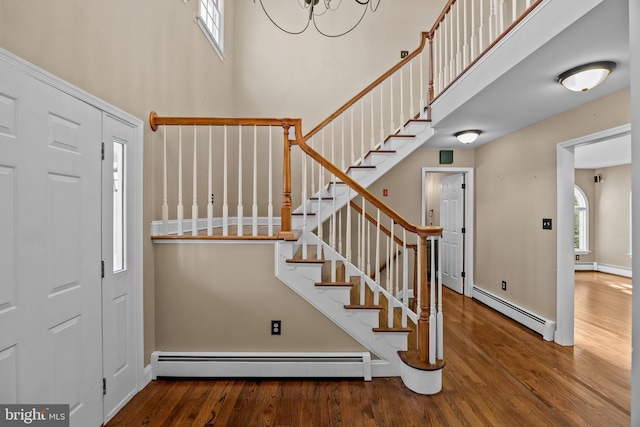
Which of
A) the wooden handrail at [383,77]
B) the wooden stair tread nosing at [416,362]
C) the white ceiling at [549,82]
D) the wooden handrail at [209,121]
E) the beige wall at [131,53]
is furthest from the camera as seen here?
the wooden handrail at [383,77]

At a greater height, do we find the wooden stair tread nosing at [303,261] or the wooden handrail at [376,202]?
the wooden handrail at [376,202]

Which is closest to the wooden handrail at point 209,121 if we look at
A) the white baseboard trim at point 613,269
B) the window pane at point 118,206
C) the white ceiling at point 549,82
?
the window pane at point 118,206

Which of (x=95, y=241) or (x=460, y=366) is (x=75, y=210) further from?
(x=460, y=366)

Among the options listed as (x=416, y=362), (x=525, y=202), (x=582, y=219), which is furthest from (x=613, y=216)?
(x=416, y=362)

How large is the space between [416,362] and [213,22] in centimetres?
457

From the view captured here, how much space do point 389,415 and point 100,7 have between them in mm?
3273

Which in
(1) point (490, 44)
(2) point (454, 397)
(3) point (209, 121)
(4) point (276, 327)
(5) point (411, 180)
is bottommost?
(2) point (454, 397)

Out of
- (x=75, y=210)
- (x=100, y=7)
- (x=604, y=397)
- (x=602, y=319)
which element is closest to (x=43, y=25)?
(x=100, y=7)

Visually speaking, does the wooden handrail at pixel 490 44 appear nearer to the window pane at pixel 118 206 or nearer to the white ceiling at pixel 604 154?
the white ceiling at pixel 604 154

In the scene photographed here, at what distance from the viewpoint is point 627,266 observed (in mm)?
6391

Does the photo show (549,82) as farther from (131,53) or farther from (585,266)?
(585,266)

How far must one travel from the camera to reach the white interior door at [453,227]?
16.7 ft

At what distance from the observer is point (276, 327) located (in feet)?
8.46

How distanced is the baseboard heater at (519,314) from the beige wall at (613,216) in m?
4.38
